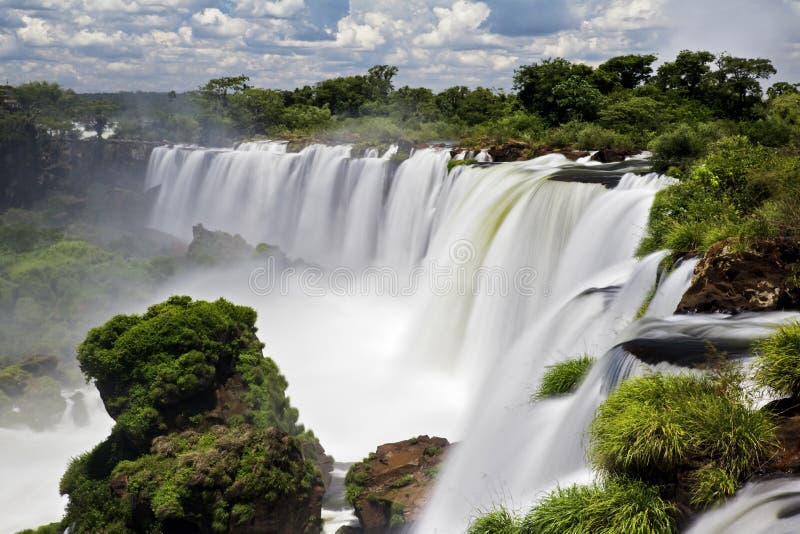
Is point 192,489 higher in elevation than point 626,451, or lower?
lower

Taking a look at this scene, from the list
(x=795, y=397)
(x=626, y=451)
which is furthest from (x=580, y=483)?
(x=795, y=397)

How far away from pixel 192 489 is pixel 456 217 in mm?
13377

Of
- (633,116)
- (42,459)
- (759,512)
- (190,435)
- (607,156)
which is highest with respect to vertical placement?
(633,116)

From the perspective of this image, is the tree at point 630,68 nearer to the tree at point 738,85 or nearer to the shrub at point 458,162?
the tree at point 738,85

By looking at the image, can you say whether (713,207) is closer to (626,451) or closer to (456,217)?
(626,451)

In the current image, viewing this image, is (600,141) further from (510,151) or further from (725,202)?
(725,202)

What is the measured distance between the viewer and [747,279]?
33.2 ft

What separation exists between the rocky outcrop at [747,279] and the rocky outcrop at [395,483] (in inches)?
213

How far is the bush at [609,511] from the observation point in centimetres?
648

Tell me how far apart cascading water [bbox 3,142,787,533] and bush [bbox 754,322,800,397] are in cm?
115

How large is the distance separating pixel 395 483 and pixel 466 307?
8011mm

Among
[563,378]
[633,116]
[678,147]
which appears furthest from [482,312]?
[633,116]

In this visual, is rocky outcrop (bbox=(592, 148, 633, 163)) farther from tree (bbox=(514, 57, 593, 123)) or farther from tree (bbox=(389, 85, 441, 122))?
tree (bbox=(389, 85, 441, 122))

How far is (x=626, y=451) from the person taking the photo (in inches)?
279
